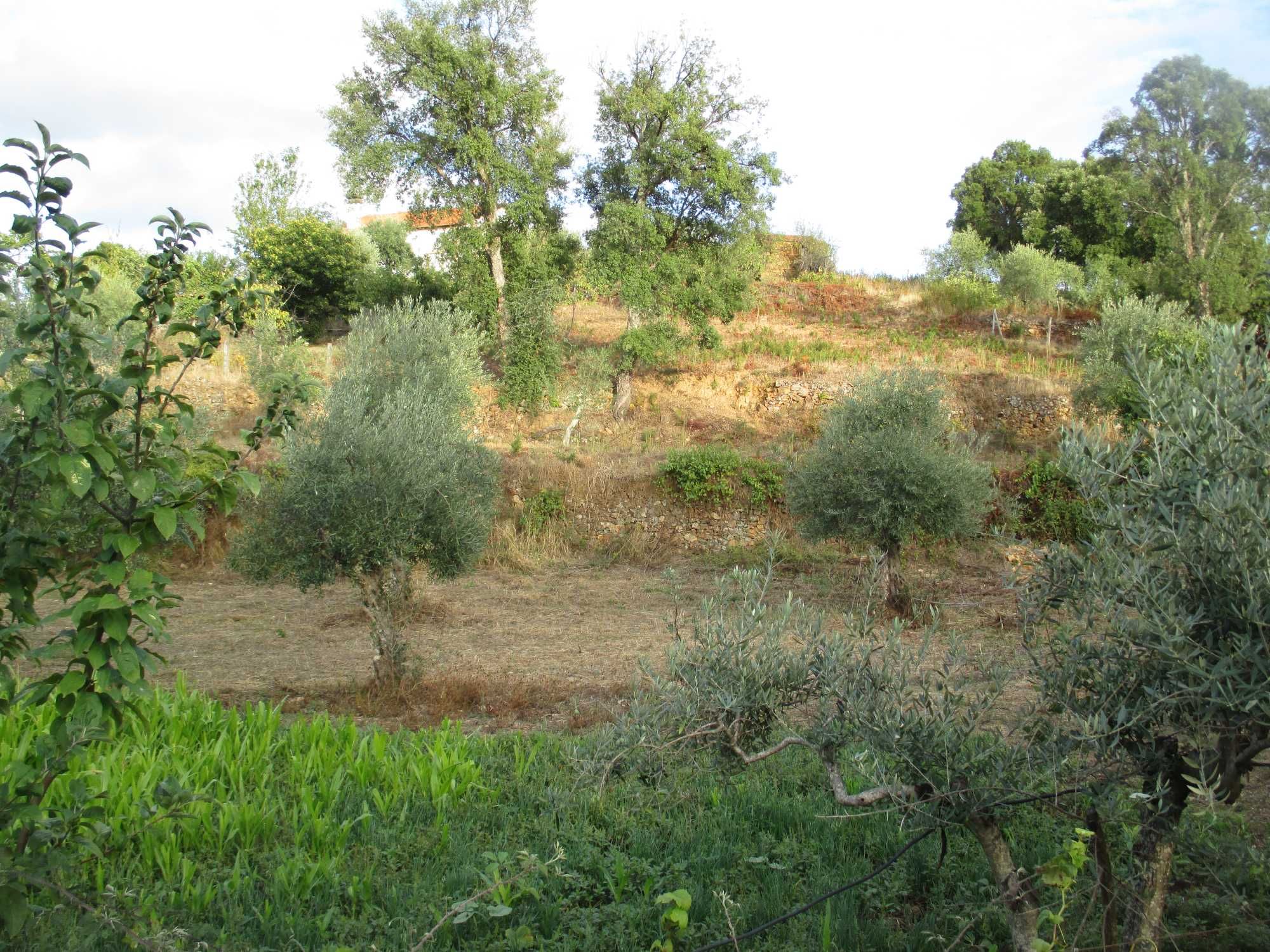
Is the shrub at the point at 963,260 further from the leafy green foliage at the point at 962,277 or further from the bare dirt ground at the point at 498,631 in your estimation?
the bare dirt ground at the point at 498,631

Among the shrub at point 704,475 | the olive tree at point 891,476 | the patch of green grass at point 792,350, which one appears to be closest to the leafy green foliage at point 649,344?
the patch of green grass at point 792,350

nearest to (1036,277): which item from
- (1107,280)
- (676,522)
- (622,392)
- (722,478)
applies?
(1107,280)

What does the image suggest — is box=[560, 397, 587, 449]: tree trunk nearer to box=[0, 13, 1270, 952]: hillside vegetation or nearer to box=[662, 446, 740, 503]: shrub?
box=[0, 13, 1270, 952]: hillside vegetation

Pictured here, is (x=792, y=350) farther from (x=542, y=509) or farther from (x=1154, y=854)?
(x=1154, y=854)

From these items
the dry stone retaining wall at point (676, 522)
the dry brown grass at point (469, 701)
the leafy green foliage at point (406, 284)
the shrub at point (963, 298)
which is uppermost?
the leafy green foliage at point (406, 284)

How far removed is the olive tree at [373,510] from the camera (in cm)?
859

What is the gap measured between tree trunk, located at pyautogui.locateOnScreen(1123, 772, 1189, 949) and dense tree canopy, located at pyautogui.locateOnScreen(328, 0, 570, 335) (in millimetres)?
22229

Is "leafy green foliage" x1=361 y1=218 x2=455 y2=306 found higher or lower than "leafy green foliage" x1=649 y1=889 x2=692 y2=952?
higher

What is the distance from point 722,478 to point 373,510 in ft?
33.4

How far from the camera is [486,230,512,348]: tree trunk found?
79.5ft

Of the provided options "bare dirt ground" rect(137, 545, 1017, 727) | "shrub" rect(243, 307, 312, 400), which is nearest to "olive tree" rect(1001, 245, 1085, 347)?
"bare dirt ground" rect(137, 545, 1017, 727)

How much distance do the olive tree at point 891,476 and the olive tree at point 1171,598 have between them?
8573mm

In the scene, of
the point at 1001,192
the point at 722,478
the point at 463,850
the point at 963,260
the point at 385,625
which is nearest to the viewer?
the point at 463,850

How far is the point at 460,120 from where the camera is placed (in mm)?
23531
